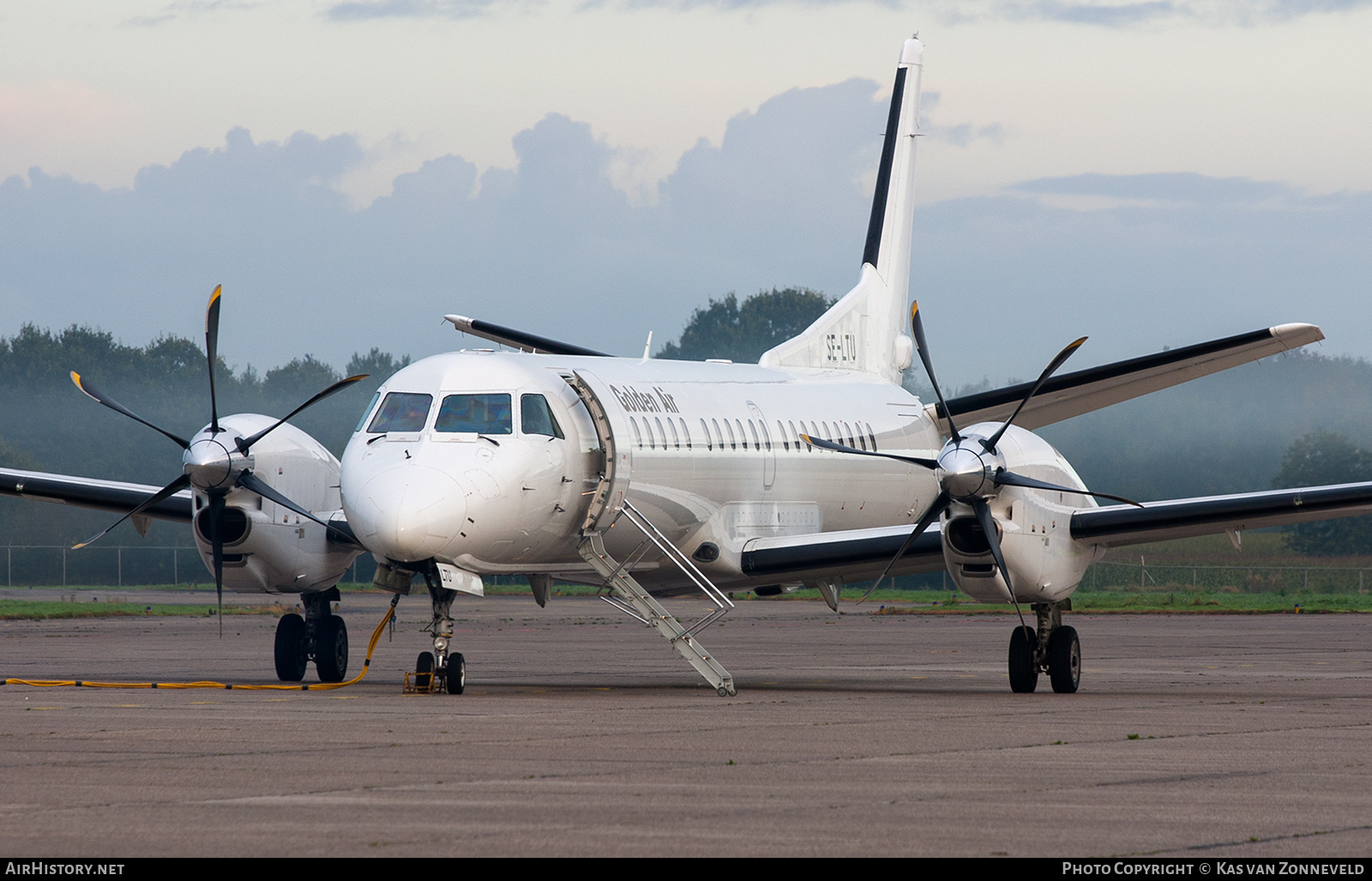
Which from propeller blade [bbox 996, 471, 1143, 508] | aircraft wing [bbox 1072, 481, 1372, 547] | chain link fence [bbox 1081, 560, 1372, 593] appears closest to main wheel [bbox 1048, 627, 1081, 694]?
aircraft wing [bbox 1072, 481, 1372, 547]

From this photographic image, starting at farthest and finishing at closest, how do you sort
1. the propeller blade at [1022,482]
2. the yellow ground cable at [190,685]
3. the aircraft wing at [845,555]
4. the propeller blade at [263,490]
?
the propeller blade at [263,490] < the aircraft wing at [845,555] < the yellow ground cable at [190,685] < the propeller blade at [1022,482]

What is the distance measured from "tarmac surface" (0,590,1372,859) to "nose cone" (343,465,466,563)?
1.43 m

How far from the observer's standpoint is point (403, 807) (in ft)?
29.8

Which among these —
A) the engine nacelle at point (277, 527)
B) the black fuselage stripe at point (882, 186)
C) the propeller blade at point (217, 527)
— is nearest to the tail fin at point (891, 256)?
the black fuselage stripe at point (882, 186)

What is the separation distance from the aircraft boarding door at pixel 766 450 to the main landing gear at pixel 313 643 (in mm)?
5249

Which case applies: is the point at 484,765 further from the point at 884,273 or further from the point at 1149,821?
Answer: the point at 884,273

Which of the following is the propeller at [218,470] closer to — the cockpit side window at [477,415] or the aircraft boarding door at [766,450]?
the cockpit side window at [477,415]

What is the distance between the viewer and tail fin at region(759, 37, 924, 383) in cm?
2731

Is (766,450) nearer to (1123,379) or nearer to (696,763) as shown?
(1123,379)

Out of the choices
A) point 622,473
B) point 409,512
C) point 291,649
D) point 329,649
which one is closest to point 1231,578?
point 329,649

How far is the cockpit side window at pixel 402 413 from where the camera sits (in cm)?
1686

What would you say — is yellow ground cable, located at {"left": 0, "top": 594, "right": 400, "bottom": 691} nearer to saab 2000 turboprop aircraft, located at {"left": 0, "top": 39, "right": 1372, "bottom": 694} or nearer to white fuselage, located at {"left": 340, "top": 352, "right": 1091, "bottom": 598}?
saab 2000 turboprop aircraft, located at {"left": 0, "top": 39, "right": 1372, "bottom": 694}

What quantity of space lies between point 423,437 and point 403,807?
782cm

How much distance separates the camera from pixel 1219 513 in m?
17.4
